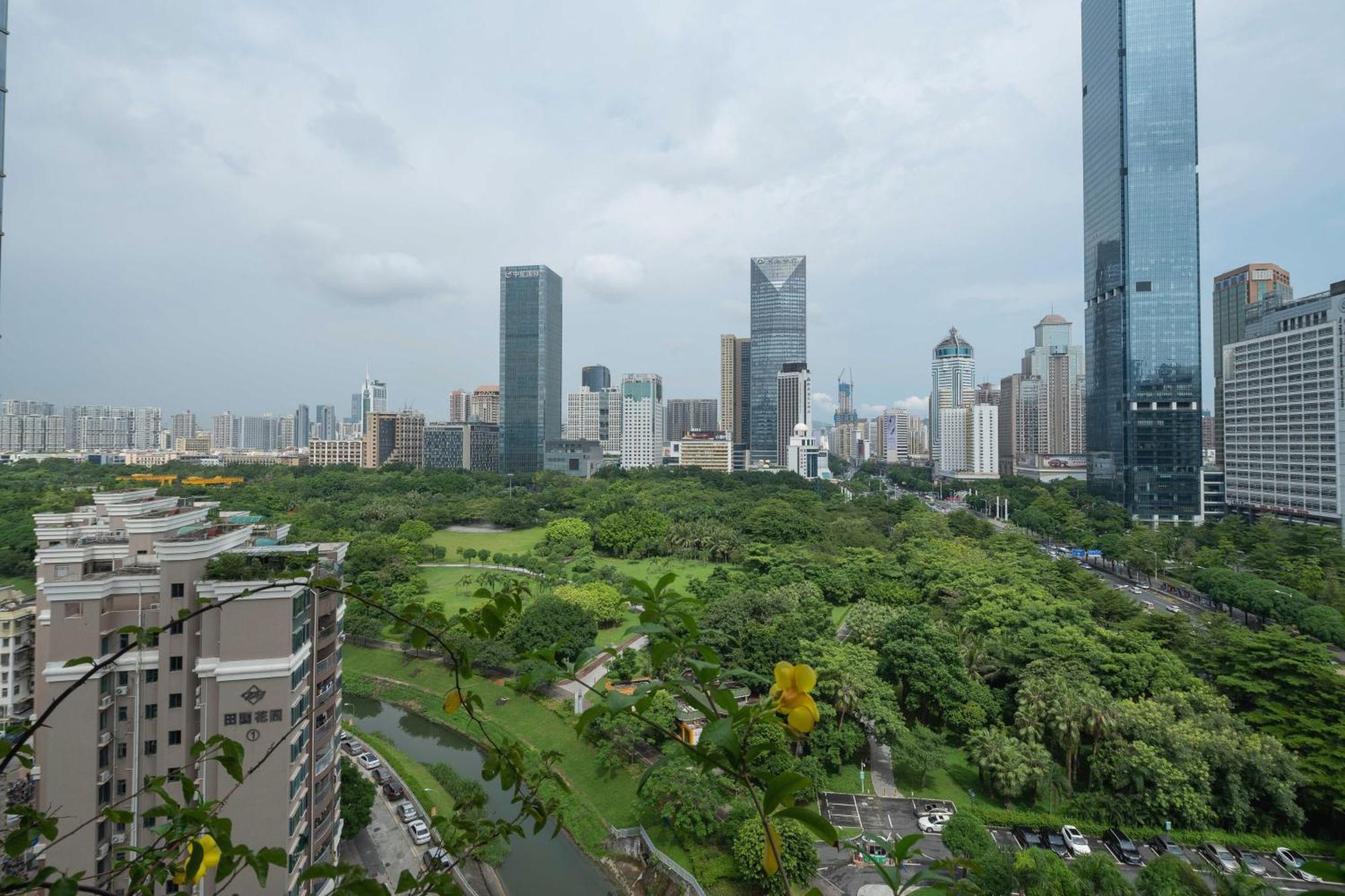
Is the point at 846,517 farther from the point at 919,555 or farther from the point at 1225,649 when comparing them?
the point at 1225,649

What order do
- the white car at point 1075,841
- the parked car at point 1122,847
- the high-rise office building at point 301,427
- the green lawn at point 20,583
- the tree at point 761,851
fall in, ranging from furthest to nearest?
the high-rise office building at point 301,427, the green lawn at point 20,583, the white car at point 1075,841, the parked car at point 1122,847, the tree at point 761,851

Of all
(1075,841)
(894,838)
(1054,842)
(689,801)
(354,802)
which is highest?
(894,838)

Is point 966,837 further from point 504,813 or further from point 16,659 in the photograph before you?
point 16,659

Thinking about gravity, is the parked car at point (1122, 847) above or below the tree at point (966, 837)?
below

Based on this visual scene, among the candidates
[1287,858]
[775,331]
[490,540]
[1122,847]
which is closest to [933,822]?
[1122,847]

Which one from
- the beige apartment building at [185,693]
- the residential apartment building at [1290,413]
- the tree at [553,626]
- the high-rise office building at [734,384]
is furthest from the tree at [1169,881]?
the high-rise office building at [734,384]

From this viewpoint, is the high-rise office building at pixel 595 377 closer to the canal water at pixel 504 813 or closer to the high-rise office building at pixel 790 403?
the high-rise office building at pixel 790 403

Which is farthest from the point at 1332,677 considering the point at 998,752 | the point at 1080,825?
the point at 998,752
